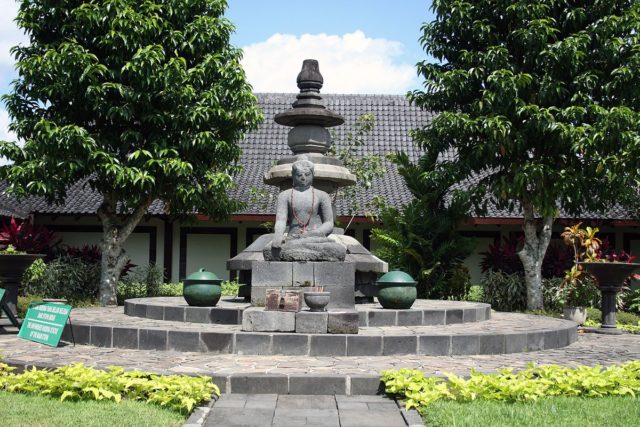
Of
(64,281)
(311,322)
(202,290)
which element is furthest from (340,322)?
(64,281)

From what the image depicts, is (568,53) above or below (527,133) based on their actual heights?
above

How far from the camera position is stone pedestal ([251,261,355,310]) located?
30.5 ft

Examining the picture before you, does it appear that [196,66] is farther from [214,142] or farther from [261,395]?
[261,395]

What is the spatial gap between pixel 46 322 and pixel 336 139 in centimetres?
1484

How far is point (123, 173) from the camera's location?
13984 millimetres

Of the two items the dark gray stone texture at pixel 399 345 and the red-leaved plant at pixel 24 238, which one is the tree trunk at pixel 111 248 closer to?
the red-leaved plant at pixel 24 238

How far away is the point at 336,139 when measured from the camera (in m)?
22.4

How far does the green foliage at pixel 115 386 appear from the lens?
19.1 ft

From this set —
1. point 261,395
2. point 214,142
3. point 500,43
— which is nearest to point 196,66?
point 214,142

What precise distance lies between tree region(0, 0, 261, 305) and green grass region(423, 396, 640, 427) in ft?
31.4

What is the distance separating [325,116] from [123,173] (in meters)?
4.79

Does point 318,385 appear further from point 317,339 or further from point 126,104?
point 126,104

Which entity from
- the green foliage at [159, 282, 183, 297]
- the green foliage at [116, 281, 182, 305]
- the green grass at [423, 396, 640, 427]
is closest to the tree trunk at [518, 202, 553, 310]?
the green foliage at [116, 281, 182, 305]

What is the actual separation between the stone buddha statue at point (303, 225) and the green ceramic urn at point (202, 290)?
3.00 ft
